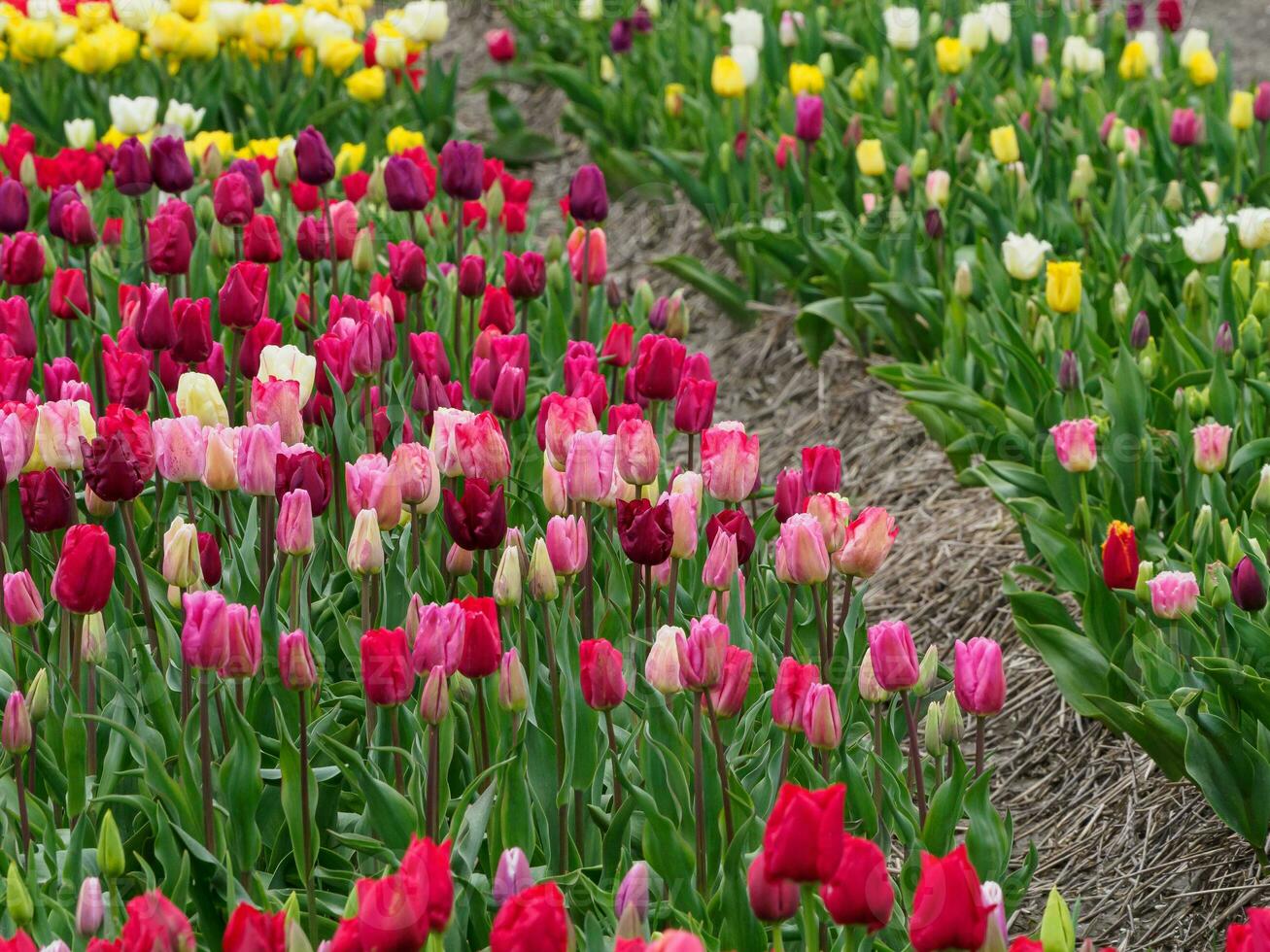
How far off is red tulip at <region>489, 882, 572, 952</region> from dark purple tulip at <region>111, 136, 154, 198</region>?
8.07 feet

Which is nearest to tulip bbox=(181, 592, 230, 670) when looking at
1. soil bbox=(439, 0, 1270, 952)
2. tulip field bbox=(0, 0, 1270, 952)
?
tulip field bbox=(0, 0, 1270, 952)

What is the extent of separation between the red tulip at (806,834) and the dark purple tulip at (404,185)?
2008 mm

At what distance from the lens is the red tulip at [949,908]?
4.37 feet

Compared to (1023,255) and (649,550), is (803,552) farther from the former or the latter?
(1023,255)

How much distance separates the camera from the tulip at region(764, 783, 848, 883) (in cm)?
137

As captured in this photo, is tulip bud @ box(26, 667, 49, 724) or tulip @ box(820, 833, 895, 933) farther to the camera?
tulip bud @ box(26, 667, 49, 724)

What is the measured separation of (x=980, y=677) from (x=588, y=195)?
63.2 inches

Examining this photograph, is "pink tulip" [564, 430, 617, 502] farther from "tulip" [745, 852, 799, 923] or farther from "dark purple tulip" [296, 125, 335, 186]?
"dark purple tulip" [296, 125, 335, 186]

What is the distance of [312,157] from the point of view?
10.9 feet

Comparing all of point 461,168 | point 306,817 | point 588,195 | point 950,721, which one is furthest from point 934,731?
point 461,168

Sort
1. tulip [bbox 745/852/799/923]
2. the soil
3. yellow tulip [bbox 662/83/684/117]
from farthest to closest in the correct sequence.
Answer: yellow tulip [bbox 662/83/684/117] < the soil < tulip [bbox 745/852/799/923]

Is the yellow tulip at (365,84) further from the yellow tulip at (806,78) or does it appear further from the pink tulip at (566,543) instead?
the pink tulip at (566,543)

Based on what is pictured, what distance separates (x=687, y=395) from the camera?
249 cm

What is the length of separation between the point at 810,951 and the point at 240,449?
1001 mm
